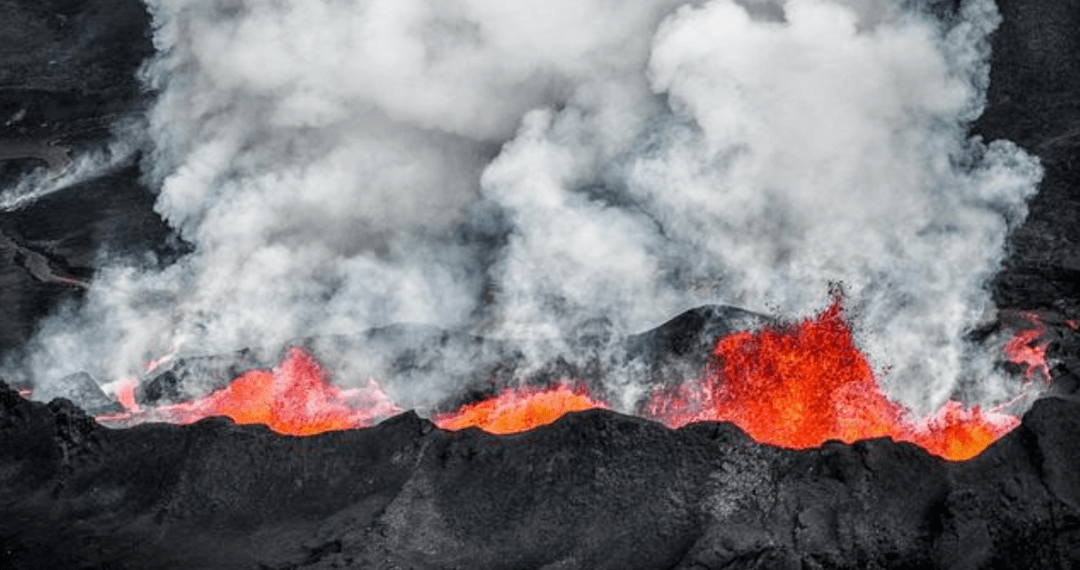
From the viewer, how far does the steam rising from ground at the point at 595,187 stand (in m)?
18.8

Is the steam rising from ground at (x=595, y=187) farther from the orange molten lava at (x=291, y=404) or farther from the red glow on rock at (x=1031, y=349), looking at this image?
the orange molten lava at (x=291, y=404)

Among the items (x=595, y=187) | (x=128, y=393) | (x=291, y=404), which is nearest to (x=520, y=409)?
(x=291, y=404)

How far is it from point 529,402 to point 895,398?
521 cm

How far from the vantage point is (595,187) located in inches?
834

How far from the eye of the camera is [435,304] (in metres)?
19.8

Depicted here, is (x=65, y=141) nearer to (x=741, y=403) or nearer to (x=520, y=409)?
(x=520, y=409)

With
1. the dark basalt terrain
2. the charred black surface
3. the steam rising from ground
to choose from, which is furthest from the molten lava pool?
the charred black surface

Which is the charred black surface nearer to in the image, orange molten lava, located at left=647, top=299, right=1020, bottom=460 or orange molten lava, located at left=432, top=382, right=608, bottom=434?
orange molten lava, located at left=432, top=382, right=608, bottom=434

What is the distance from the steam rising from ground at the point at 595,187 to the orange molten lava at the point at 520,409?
4.80 feet

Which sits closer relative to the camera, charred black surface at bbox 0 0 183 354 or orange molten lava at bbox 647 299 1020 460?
orange molten lava at bbox 647 299 1020 460

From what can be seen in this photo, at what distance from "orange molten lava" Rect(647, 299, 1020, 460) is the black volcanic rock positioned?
1729 millimetres

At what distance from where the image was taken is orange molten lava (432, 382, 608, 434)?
653 inches

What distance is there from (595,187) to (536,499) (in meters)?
8.46

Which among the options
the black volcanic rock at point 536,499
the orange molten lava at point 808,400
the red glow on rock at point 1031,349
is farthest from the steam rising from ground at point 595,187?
the black volcanic rock at point 536,499
